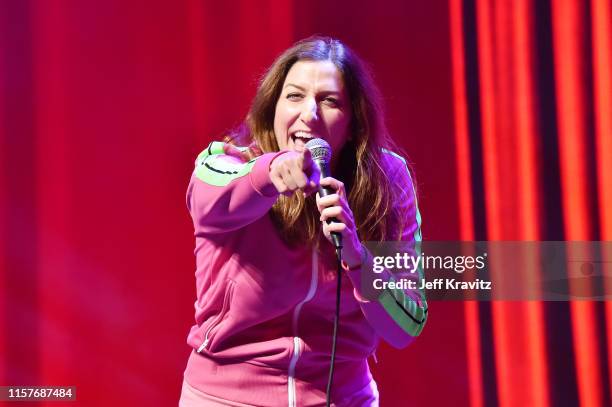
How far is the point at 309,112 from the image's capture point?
4.37 feet

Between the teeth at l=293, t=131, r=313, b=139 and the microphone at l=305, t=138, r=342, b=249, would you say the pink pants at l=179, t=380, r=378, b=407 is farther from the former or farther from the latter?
the teeth at l=293, t=131, r=313, b=139

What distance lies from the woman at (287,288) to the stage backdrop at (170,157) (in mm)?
995

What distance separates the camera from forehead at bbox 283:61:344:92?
4.57ft

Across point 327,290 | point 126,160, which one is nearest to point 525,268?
point 327,290

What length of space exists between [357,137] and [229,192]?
457mm

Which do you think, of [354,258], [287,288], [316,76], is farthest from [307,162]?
[316,76]

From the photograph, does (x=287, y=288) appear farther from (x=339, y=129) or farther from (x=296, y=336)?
(x=339, y=129)

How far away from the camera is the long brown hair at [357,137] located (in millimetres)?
1406

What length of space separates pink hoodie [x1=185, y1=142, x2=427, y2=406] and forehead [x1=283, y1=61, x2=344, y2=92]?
0.80ft

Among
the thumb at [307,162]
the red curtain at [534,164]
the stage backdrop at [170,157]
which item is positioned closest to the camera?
the thumb at [307,162]

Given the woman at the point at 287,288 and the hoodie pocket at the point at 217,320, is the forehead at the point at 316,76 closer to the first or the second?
the woman at the point at 287,288

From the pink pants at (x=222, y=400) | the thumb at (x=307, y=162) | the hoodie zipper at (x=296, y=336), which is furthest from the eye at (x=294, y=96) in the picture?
the pink pants at (x=222, y=400)

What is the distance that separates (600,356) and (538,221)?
448 mm

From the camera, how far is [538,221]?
7.39 feet
